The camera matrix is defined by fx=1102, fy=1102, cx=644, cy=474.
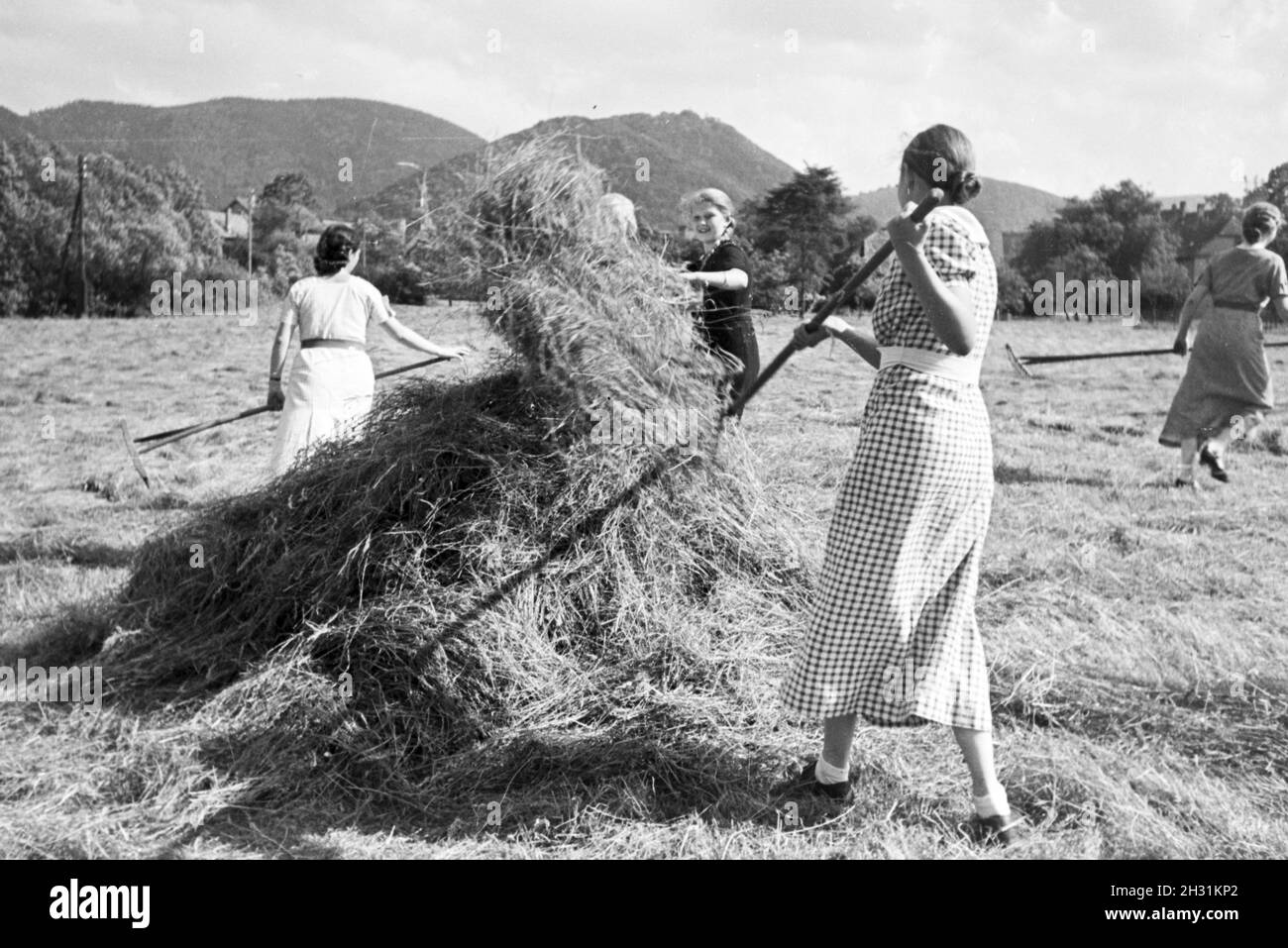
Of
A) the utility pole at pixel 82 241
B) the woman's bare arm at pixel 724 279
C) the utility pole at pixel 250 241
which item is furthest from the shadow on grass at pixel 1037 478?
the utility pole at pixel 250 241

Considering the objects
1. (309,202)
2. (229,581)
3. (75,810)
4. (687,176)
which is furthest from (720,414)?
(309,202)

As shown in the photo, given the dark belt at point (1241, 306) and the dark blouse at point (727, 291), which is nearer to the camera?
the dark blouse at point (727, 291)

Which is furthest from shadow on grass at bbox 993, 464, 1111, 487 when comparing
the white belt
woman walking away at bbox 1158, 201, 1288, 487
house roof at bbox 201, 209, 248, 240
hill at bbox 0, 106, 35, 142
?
house roof at bbox 201, 209, 248, 240

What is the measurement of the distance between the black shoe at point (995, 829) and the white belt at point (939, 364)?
1157 millimetres

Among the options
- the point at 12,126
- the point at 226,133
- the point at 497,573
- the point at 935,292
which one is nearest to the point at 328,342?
the point at 497,573

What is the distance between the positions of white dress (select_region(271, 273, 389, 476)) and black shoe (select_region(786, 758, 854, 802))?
2.89 m

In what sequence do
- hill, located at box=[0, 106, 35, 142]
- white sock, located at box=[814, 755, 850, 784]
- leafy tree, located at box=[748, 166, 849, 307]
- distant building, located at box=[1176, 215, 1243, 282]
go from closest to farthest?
1. white sock, located at box=[814, 755, 850, 784]
2. leafy tree, located at box=[748, 166, 849, 307]
3. hill, located at box=[0, 106, 35, 142]
4. distant building, located at box=[1176, 215, 1243, 282]

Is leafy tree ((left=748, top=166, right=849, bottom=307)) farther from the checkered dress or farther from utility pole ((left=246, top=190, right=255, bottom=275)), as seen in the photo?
the checkered dress

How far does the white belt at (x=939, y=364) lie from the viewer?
2.87m

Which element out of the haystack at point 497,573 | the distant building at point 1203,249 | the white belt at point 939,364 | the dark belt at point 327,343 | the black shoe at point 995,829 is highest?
the distant building at point 1203,249

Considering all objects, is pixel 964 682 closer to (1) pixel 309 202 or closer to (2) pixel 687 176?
(2) pixel 687 176

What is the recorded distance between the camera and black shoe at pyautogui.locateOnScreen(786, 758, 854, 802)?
310 centimetres

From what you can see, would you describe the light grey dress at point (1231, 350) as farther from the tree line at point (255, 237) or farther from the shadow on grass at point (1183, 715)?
the tree line at point (255, 237)

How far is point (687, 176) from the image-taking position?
110 feet
